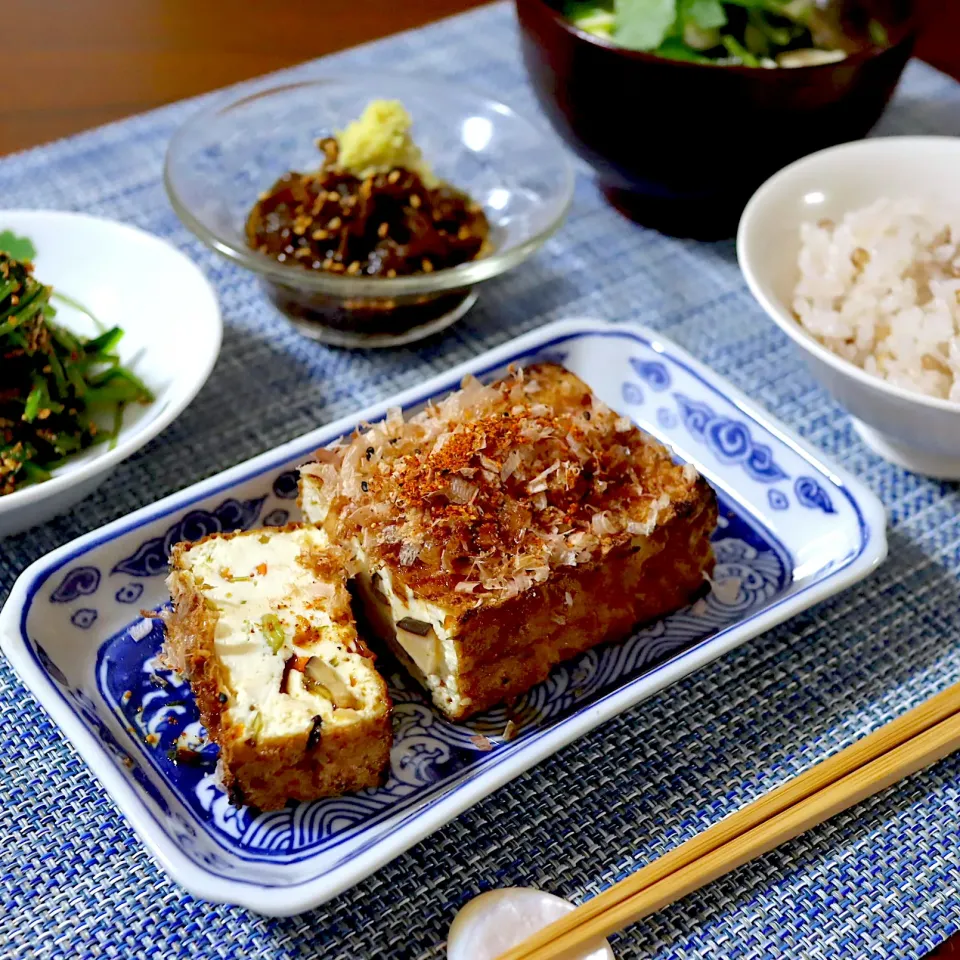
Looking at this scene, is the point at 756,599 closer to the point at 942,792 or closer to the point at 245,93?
the point at 942,792

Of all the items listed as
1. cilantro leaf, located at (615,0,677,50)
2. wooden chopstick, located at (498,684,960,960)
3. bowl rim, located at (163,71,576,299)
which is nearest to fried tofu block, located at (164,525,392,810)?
wooden chopstick, located at (498,684,960,960)

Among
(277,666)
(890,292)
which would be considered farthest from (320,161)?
(277,666)

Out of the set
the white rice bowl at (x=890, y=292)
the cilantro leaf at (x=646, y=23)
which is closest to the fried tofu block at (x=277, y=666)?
the white rice bowl at (x=890, y=292)

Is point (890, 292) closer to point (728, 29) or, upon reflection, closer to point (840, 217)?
point (840, 217)

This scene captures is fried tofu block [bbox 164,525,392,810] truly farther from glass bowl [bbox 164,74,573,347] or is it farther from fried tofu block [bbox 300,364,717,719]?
glass bowl [bbox 164,74,573,347]

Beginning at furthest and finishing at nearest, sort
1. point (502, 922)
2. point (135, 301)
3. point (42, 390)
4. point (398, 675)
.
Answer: point (135, 301)
point (42, 390)
point (398, 675)
point (502, 922)

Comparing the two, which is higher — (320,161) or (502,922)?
(320,161)

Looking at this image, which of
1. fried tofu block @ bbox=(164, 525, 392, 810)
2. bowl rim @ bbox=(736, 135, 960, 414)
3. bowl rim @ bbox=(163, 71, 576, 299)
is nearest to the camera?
fried tofu block @ bbox=(164, 525, 392, 810)
